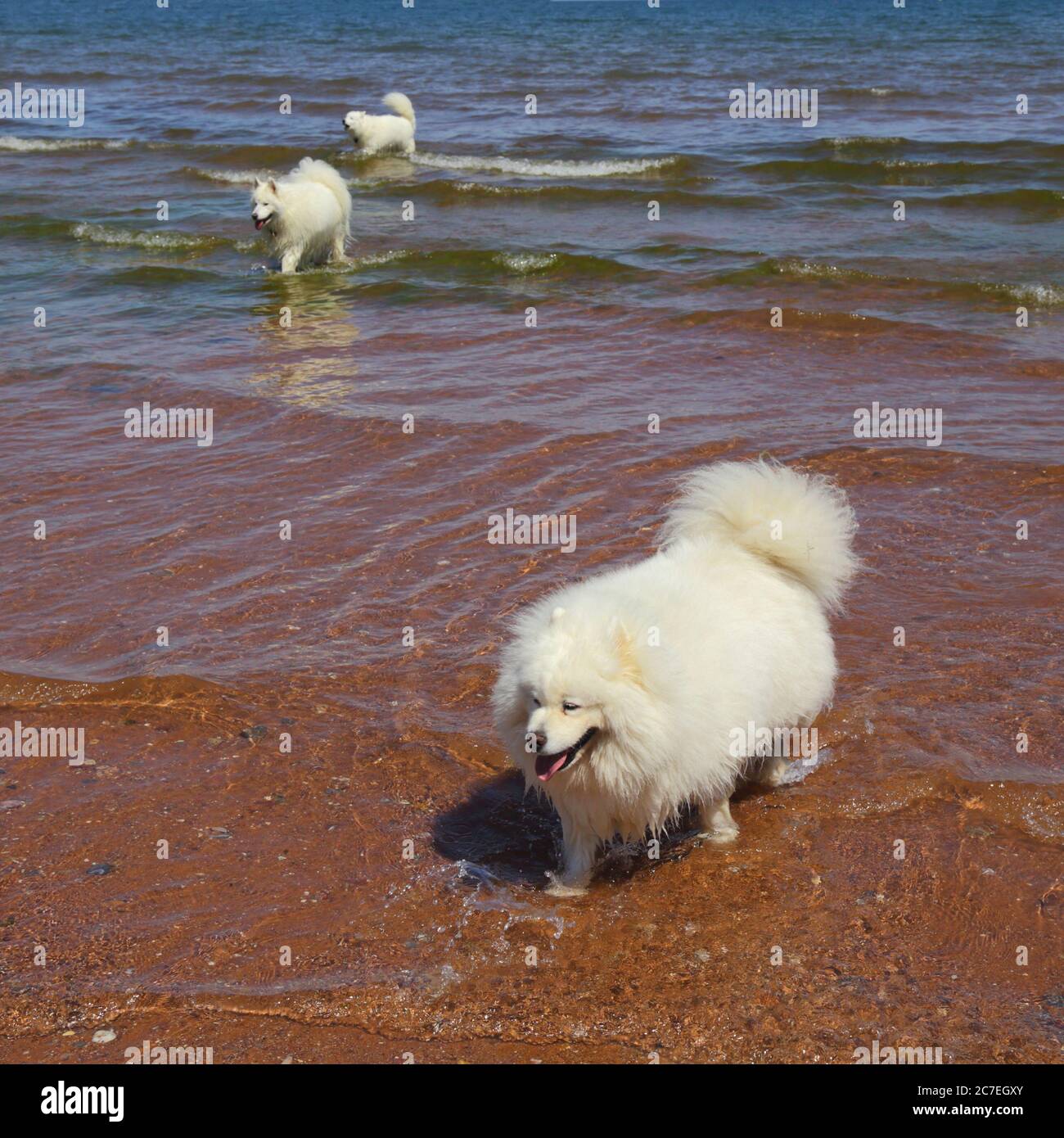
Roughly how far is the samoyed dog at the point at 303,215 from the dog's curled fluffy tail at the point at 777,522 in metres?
10.0

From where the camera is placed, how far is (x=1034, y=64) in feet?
92.1

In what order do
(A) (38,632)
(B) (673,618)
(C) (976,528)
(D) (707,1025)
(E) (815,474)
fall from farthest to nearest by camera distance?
(E) (815,474)
(C) (976,528)
(A) (38,632)
(B) (673,618)
(D) (707,1025)

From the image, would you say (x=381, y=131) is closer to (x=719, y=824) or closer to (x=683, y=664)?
(x=719, y=824)

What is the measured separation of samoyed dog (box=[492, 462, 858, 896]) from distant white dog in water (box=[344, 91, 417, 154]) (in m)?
17.9

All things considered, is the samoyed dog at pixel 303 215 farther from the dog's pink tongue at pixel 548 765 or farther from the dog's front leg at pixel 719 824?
the dog's pink tongue at pixel 548 765

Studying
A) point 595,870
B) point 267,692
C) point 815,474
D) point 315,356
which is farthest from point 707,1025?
point 315,356

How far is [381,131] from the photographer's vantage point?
21.3m

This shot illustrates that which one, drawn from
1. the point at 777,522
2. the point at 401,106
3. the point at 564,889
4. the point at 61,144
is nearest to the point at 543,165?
the point at 401,106

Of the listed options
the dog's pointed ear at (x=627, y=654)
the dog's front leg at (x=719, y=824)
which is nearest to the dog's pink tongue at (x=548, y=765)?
the dog's pointed ear at (x=627, y=654)

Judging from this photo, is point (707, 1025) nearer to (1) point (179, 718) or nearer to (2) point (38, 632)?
(1) point (179, 718)

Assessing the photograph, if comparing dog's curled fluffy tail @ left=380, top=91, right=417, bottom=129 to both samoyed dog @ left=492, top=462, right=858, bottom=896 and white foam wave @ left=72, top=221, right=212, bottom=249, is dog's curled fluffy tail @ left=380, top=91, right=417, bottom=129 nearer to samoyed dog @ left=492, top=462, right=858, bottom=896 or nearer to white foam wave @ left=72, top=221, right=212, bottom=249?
white foam wave @ left=72, top=221, right=212, bottom=249

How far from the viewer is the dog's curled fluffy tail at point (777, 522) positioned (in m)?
4.86

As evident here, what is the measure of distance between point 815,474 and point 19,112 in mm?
25492

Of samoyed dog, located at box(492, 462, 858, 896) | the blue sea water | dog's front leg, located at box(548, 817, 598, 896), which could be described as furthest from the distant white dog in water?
dog's front leg, located at box(548, 817, 598, 896)
